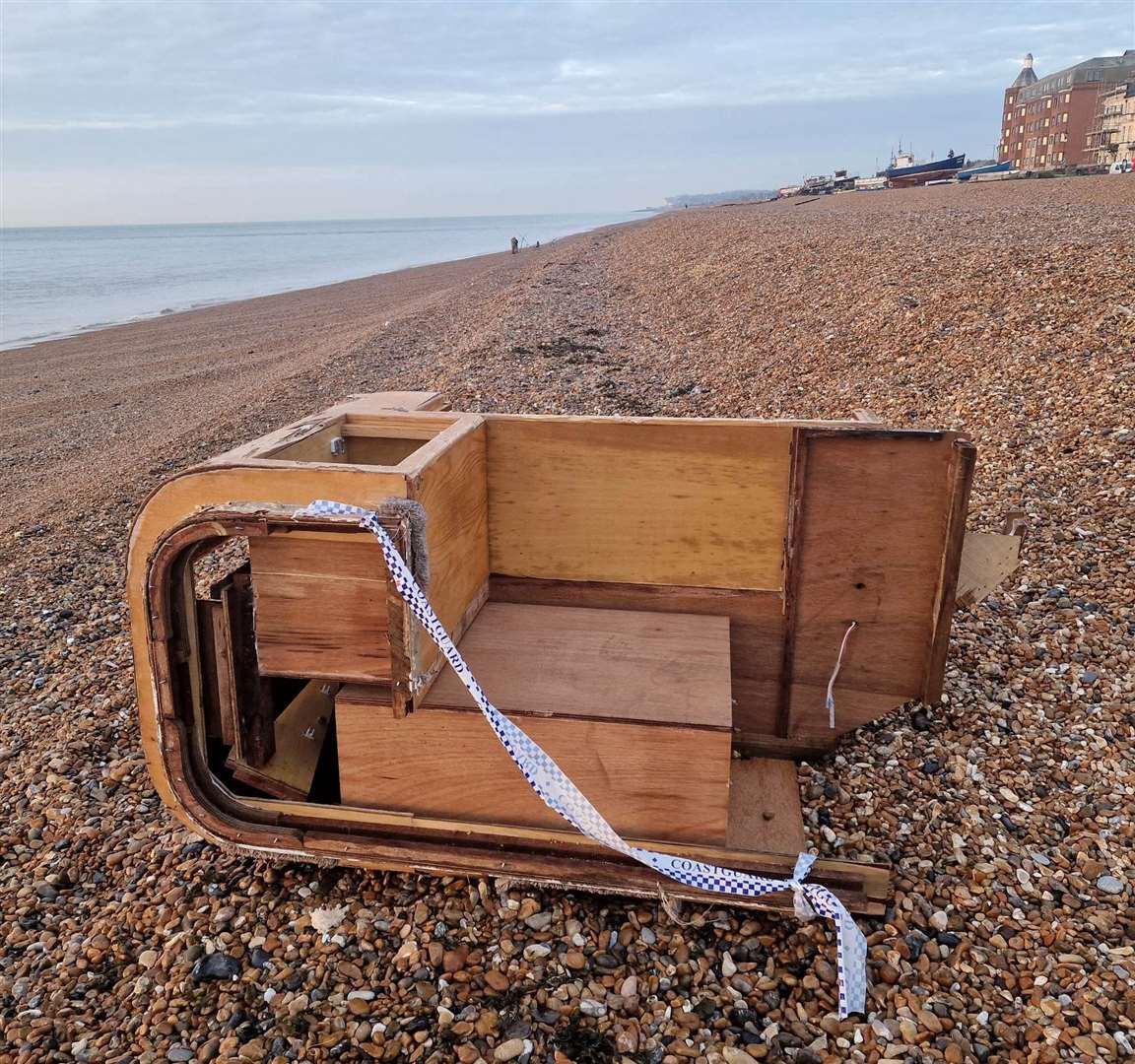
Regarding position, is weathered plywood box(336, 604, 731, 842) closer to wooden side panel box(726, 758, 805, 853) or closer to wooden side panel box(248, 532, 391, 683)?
wooden side panel box(248, 532, 391, 683)

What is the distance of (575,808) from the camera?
2.98 meters

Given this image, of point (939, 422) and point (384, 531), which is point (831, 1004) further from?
point (939, 422)

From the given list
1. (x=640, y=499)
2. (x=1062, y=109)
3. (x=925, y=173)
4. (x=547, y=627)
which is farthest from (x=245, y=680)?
(x=1062, y=109)

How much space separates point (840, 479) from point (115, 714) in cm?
387

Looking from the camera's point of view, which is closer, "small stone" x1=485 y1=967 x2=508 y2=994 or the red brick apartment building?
"small stone" x1=485 y1=967 x2=508 y2=994

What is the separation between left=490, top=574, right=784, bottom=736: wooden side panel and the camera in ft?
13.0

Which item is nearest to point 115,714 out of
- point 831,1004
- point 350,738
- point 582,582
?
point 350,738

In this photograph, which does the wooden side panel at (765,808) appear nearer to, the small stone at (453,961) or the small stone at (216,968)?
the small stone at (453,961)

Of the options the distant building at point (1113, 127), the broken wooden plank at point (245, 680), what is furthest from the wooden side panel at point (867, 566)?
the distant building at point (1113, 127)

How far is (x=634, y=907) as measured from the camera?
3168mm

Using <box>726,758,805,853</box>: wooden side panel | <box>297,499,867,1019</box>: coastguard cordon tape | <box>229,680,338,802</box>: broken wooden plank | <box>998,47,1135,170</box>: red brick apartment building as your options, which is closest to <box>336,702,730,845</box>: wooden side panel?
<box>297,499,867,1019</box>: coastguard cordon tape

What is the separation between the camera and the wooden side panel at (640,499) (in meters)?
3.83

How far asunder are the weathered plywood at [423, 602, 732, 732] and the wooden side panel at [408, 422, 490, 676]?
137mm

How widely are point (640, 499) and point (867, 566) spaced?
1007mm
